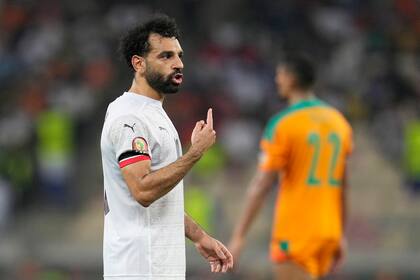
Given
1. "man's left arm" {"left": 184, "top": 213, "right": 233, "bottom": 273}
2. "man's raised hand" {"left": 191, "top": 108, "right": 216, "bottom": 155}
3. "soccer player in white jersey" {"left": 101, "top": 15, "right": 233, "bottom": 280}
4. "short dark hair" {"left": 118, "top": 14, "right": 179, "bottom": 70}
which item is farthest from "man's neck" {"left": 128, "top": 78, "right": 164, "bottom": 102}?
"man's left arm" {"left": 184, "top": 213, "right": 233, "bottom": 273}

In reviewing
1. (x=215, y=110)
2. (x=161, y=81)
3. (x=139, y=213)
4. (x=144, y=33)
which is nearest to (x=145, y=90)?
(x=161, y=81)

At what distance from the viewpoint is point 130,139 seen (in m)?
5.39

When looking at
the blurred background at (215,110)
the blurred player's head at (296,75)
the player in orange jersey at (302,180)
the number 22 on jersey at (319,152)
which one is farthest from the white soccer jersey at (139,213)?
the blurred background at (215,110)

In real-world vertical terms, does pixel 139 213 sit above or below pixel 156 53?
below

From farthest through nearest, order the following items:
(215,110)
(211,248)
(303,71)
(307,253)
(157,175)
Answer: (215,110) < (303,71) < (307,253) < (211,248) < (157,175)

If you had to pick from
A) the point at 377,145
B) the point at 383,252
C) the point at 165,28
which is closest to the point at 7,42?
the point at 377,145

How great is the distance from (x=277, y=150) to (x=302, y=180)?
0.28 meters

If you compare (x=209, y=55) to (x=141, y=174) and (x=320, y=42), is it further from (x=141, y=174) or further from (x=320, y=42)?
(x=141, y=174)

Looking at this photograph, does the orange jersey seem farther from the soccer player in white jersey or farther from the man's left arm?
the soccer player in white jersey

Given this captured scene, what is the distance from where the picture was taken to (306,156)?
812cm

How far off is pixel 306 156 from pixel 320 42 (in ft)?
33.8

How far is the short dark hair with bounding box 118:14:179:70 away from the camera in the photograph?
5664mm

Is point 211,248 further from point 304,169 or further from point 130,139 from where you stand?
point 304,169

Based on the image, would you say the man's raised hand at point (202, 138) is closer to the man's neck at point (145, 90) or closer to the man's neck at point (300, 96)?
the man's neck at point (145, 90)
